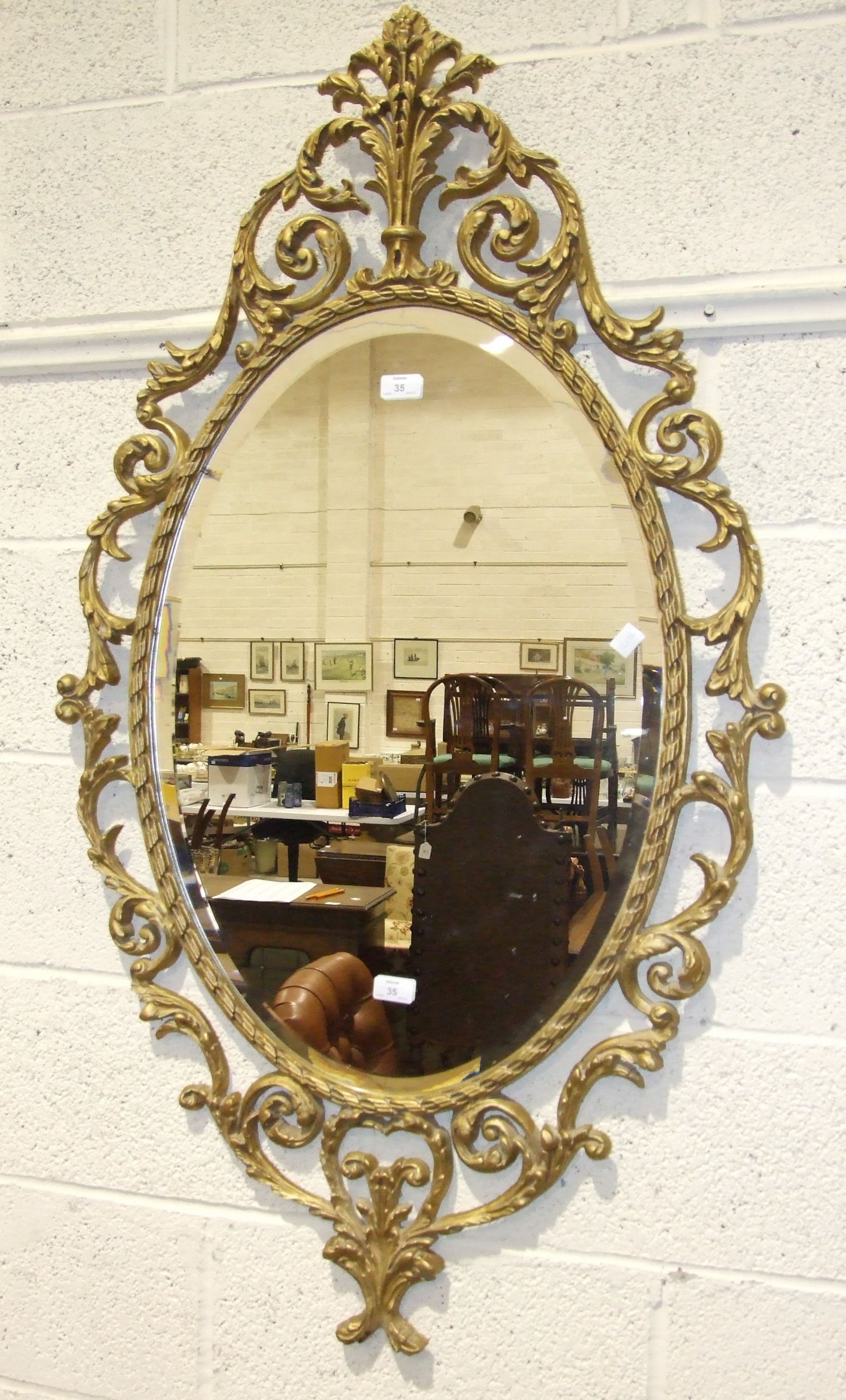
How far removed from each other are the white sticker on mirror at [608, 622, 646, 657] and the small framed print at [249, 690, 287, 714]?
1.13 feet

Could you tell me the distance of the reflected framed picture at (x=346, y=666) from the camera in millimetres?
991

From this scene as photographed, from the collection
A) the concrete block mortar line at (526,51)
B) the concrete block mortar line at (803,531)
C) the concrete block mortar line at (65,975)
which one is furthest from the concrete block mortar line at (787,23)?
the concrete block mortar line at (65,975)

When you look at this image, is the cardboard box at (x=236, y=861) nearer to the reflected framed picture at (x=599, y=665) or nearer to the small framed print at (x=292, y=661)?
the small framed print at (x=292, y=661)

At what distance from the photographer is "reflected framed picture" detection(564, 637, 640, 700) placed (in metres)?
0.95

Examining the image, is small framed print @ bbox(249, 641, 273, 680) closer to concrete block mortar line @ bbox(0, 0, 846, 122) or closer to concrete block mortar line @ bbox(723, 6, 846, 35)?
concrete block mortar line @ bbox(0, 0, 846, 122)

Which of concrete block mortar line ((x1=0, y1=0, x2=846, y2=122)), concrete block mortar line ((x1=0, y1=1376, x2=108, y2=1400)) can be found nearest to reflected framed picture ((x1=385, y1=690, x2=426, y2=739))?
concrete block mortar line ((x1=0, y1=0, x2=846, y2=122))

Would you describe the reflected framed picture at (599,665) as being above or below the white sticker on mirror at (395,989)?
above

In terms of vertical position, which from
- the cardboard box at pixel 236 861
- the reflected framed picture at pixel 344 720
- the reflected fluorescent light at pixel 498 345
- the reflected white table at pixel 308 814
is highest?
the reflected fluorescent light at pixel 498 345

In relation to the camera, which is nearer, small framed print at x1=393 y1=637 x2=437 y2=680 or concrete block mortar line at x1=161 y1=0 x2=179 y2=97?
small framed print at x1=393 y1=637 x2=437 y2=680

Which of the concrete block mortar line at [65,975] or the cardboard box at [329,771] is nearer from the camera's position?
the cardboard box at [329,771]

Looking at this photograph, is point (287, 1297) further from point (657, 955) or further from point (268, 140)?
point (268, 140)

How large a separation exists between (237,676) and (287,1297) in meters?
0.67

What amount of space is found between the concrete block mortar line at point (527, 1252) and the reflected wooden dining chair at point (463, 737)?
46cm

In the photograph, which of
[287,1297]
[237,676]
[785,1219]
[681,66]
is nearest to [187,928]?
[237,676]
